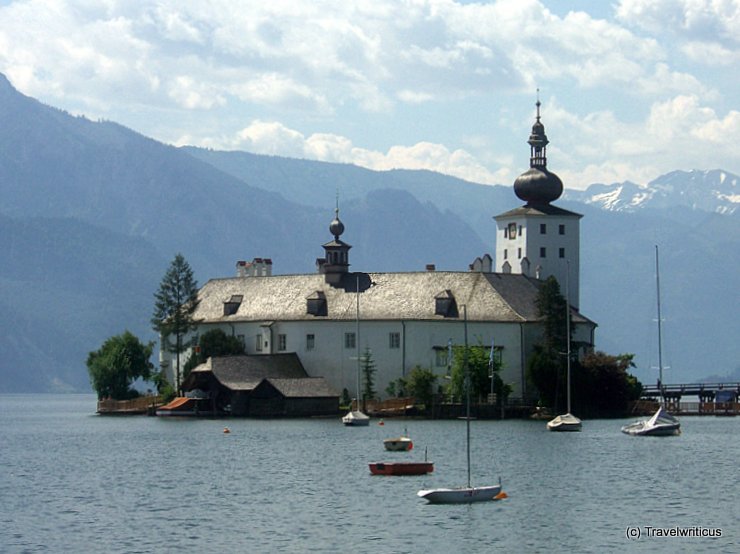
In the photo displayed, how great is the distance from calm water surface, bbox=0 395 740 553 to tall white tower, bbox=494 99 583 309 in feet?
149

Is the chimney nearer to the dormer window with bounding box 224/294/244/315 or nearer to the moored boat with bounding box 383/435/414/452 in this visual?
the dormer window with bounding box 224/294/244/315

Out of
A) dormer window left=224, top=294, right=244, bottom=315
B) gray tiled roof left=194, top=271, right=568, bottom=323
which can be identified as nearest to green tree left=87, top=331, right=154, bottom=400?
gray tiled roof left=194, top=271, right=568, bottom=323

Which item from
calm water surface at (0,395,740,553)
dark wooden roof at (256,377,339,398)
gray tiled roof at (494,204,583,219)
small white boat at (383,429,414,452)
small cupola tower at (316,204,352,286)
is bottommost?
calm water surface at (0,395,740,553)

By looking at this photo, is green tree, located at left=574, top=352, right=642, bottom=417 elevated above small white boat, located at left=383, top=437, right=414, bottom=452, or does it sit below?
above

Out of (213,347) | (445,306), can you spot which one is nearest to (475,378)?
(445,306)

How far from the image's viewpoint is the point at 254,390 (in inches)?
5226

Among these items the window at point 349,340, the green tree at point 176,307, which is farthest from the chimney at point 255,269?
the window at point 349,340

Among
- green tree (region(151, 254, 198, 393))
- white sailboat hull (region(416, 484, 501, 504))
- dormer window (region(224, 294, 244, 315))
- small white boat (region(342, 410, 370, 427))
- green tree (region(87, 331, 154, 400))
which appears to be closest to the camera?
white sailboat hull (region(416, 484, 501, 504))

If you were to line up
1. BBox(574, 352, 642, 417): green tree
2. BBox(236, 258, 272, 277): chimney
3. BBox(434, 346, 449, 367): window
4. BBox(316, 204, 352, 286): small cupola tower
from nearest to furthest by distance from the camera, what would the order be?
BBox(574, 352, 642, 417): green tree
BBox(434, 346, 449, 367): window
BBox(316, 204, 352, 286): small cupola tower
BBox(236, 258, 272, 277): chimney

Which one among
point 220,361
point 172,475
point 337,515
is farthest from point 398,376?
point 337,515

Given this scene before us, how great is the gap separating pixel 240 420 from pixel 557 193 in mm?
47042

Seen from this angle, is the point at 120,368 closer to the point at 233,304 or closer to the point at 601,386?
the point at 233,304

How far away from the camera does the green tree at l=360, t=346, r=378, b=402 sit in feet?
447

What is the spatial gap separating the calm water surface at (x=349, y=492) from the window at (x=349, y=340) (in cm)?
2683
